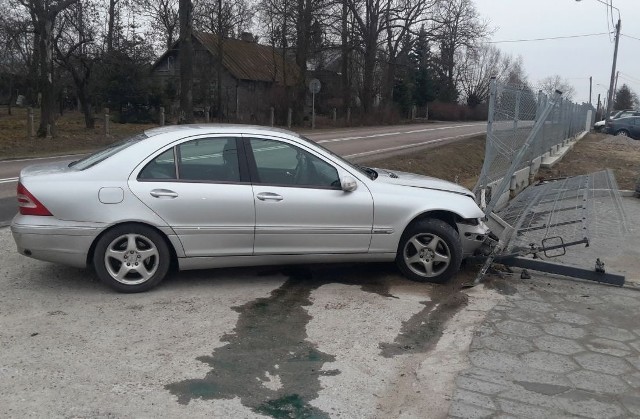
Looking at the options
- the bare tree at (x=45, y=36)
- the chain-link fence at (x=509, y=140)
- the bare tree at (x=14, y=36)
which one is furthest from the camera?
the bare tree at (x=14, y=36)

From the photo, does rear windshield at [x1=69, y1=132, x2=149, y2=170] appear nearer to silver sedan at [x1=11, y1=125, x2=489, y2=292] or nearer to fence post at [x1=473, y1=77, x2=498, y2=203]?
silver sedan at [x1=11, y1=125, x2=489, y2=292]

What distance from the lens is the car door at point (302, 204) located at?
5.79m

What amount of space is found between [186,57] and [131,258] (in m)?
24.0

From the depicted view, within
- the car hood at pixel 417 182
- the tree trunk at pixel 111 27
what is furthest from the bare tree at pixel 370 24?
the car hood at pixel 417 182

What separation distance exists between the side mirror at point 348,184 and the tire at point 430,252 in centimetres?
68

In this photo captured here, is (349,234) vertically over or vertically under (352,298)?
over

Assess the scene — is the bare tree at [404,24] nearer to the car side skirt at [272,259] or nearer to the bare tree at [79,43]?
the bare tree at [79,43]

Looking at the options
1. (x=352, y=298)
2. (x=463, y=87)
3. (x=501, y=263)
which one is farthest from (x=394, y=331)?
(x=463, y=87)

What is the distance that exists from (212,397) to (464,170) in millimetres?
15713

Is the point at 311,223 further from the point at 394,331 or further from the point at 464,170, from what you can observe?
the point at 464,170

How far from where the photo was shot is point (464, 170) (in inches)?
735

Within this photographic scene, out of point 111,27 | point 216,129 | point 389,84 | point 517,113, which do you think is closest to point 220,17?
point 111,27

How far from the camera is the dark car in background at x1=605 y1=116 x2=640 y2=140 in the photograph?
127 feet

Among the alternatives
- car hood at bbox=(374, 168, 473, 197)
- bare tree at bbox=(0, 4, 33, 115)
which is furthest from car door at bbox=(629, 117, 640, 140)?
car hood at bbox=(374, 168, 473, 197)
